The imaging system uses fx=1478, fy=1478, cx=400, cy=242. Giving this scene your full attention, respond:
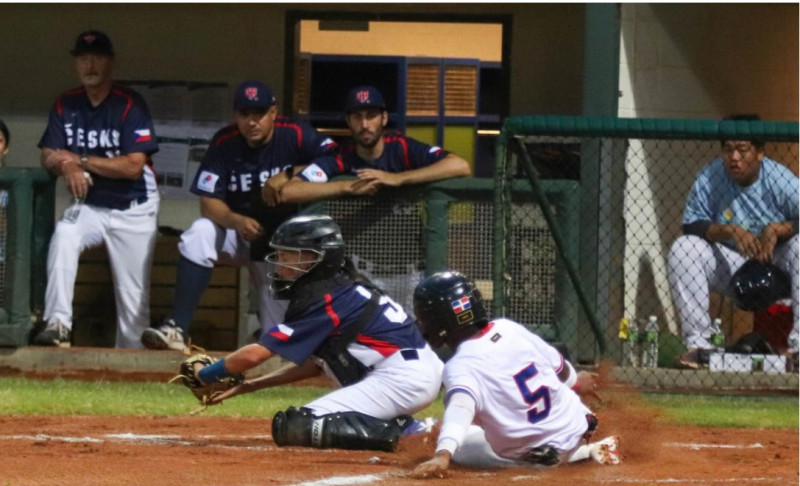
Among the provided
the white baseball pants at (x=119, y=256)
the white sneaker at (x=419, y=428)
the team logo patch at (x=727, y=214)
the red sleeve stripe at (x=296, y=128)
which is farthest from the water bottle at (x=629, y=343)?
the white sneaker at (x=419, y=428)

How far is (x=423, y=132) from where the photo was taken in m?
12.9

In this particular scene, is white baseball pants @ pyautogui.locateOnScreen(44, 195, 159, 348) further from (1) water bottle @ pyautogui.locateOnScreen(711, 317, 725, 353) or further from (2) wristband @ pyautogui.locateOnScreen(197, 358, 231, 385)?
(1) water bottle @ pyautogui.locateOnScreen(711, 317, 725, 353)

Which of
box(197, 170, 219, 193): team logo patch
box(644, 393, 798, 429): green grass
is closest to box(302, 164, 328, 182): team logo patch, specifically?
box(197, 170, 219, 193): team logo patch

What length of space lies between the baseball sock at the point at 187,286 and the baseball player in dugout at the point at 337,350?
2.80 meters

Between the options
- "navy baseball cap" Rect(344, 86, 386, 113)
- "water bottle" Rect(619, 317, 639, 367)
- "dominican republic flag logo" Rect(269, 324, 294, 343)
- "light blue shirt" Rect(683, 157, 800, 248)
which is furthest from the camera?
"water bottle" Rect(619, 317, 639, 367)

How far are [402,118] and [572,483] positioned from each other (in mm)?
7453

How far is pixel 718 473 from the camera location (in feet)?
19.5

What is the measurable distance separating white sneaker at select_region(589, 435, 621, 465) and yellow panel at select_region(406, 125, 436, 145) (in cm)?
704

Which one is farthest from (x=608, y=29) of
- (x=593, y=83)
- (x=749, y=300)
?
(x=749, y=300)

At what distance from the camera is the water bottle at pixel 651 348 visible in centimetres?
954

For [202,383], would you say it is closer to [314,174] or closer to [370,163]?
[314,174]

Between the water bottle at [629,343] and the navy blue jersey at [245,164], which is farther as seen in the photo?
the water bottle at [629,343]

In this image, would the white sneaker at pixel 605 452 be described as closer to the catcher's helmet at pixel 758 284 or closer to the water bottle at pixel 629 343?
the catcher's helmet at pixel 758 284

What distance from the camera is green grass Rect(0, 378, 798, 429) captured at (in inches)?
309
